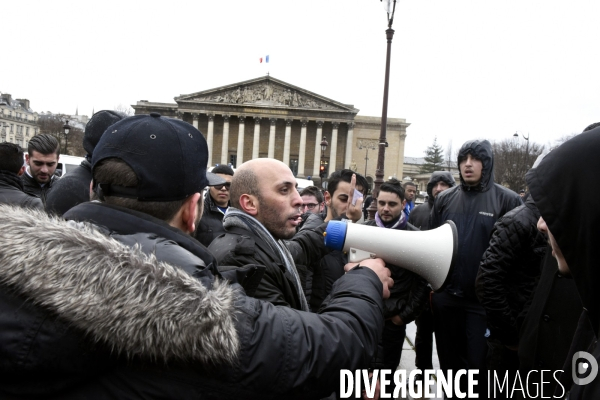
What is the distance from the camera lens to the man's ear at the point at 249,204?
8.07 ft

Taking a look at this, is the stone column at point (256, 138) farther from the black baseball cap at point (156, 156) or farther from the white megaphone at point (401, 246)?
the black baseball cap at point (156, 156)

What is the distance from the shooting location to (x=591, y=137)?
1379 mm

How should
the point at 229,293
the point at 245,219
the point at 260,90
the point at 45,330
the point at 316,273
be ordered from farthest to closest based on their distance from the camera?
the point at 260,90
the point at 316,273
the point at 245,219
the point at 229,293
the point at 45,330

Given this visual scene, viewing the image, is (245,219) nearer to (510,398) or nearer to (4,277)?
(4,277)

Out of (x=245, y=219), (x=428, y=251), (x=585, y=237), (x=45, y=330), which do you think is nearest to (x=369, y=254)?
(x=428, y=251)

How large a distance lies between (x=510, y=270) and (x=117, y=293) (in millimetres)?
3261

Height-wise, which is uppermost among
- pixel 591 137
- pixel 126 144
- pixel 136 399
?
pixel 591 137

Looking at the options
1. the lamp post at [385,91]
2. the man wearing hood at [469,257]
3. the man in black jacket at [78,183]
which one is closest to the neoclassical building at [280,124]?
the lamp post at [385,91]

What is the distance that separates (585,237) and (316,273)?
9.61ft

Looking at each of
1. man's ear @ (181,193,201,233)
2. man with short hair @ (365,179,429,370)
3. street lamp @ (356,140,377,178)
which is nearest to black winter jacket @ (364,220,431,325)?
man with short hair @ (365,179,429,370)

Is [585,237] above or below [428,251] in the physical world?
above

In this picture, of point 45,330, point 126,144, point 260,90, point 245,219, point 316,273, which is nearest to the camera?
point 45,330

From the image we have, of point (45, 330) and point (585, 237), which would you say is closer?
point (45, 330)

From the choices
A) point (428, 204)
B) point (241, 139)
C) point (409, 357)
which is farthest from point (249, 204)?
point (241, 139)
